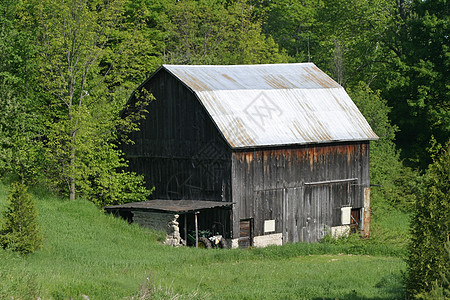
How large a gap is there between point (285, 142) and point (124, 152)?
8.65m

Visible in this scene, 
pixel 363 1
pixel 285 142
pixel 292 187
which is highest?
pixel 363 1

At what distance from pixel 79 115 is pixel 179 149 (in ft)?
15.4

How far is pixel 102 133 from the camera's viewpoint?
116 ft

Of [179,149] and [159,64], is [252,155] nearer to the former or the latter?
[179,149]

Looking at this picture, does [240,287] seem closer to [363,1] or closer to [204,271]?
[204,271]

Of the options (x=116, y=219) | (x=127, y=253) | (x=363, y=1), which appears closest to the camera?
(x=127, y=253)

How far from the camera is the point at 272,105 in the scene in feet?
111

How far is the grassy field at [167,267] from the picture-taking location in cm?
1852

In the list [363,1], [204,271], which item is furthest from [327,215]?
[363,1]

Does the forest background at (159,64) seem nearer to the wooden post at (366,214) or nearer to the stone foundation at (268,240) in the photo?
the wooden post at (366,214)

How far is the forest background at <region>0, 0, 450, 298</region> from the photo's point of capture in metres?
Result: 34.2

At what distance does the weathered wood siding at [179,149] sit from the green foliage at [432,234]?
14404mm

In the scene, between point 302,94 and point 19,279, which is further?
point 302,94

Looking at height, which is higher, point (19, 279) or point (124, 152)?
point (124, 152)
